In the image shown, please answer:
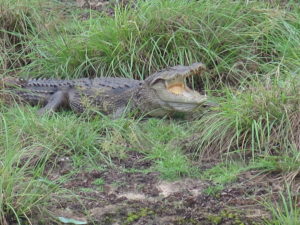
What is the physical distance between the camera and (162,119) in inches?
293

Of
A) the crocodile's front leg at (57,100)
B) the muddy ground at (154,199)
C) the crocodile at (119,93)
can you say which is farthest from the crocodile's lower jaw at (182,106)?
the muddy ground at (154,199)

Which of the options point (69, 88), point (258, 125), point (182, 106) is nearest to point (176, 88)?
point (182, 106)

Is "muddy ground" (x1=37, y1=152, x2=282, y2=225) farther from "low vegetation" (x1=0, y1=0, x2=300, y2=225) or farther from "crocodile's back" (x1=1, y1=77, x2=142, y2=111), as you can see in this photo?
"crocodile's back" (x1=1, y1=77, x2=142, y2=111)

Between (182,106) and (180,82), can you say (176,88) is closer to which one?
(180,82)

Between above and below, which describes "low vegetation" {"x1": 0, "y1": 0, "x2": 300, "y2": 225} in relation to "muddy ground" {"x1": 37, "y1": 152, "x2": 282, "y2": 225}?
above

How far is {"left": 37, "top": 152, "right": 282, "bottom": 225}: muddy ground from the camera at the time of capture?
535 centimetres

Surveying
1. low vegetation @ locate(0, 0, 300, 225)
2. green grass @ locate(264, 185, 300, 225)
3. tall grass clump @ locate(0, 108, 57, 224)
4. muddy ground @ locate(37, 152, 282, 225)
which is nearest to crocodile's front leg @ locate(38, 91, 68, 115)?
low vegetation @ locate(0, 0, 300, 225)

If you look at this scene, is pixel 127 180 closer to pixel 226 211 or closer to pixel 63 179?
pixel 63 179

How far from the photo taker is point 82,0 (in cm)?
966

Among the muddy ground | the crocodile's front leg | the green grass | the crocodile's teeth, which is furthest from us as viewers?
the crocodile's front leg

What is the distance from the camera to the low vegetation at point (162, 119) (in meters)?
5.82

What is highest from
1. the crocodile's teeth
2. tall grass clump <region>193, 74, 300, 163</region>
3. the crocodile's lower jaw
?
tall grass clump <region>193, 74, 300, 163</region>

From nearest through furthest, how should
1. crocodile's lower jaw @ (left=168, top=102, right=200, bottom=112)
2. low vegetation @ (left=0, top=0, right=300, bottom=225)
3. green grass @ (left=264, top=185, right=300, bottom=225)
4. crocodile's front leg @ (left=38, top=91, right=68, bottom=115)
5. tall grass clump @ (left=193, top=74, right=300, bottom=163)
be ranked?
green grass @ (left=264, top=185, right=300, bottom=225), low vegetation @ (left=0, top=0, right=300, bottom=225), tall grass clump @ (left=193, top=74, right=300, bottom=163), crocodile's lower jaw @ (left=168, top=102, right=200, bottom=112), crocodile's front leg @ (left=38, top=91, right=68, bottom=115)

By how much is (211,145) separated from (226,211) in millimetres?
1081
